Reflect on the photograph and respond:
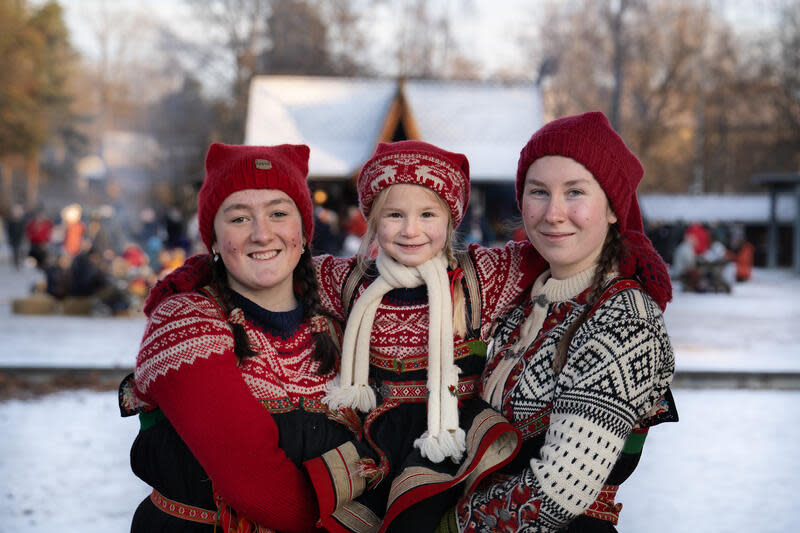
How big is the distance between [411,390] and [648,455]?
3.94 m

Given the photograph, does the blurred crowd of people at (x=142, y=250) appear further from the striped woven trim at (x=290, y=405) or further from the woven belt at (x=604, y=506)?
the woven belt at (x=604, y=506)

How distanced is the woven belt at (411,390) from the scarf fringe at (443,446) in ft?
0.76

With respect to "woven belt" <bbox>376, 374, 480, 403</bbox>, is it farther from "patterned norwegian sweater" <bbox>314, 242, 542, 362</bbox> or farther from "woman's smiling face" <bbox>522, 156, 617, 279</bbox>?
"woman's smiling face" <bbox>522, 156, 617, 279</bbox>

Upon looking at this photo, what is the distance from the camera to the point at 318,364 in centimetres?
265

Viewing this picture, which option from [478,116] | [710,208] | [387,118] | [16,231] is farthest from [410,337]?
[710,208]

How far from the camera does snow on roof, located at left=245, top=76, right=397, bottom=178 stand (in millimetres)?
18625

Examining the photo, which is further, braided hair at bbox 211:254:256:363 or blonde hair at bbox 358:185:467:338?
blonde hair at bbox 358:185:467:338

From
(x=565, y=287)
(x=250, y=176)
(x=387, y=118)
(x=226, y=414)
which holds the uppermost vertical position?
(x=387, y=118)

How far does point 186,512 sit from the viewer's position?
2.42 metres

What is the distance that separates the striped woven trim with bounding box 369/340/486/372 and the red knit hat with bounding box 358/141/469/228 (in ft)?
1.57

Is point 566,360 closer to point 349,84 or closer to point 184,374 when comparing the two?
point 184,374

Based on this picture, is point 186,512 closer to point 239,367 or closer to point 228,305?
point 239,367

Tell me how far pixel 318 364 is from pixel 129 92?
5313 centimetres

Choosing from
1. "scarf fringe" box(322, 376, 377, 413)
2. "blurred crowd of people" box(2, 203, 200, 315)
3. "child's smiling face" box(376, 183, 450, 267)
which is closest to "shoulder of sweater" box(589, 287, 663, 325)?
"child's smiling face" box(376, 183, 450, 267)
